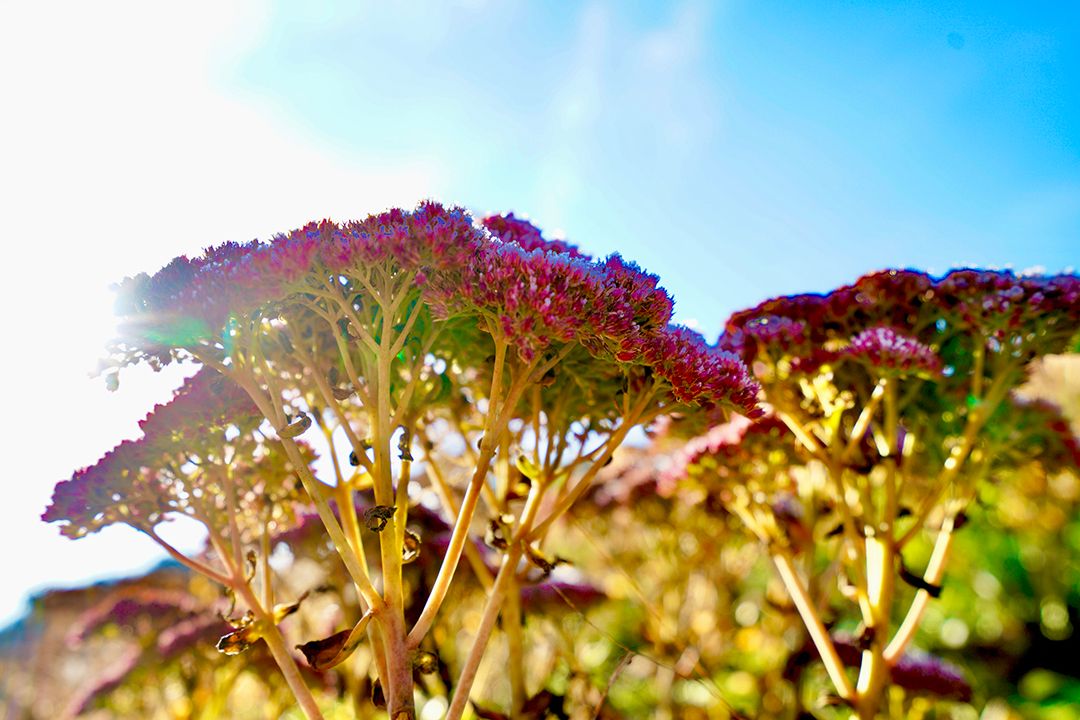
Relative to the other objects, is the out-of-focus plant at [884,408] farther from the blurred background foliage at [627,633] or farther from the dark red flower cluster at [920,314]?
the blurred background foliage at [627,633]

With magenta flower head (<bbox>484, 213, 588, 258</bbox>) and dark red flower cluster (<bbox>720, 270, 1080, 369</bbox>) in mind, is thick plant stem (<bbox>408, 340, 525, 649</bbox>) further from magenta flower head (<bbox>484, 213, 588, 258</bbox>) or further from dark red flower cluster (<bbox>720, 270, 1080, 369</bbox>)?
dark red flower cluster (<bbox>720, 270, 1080, 369</bbox>)

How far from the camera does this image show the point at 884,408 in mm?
3271

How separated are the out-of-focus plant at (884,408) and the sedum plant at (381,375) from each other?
0.64m

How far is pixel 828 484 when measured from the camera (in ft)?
12.0

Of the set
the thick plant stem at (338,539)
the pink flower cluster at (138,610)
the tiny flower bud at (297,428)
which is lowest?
the thick plant stem at (338,539)

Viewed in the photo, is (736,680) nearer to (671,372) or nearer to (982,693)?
(982,693)

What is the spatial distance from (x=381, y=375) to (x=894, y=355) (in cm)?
183

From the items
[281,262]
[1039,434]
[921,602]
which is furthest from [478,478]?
[1039,434]

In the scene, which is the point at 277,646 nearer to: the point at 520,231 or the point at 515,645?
the point at 515,645

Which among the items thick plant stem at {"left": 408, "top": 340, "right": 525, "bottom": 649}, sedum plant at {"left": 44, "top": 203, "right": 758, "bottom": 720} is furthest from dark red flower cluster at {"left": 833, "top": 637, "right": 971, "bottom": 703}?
thick plant stem at {"left": 408, "top": 340, "right": 525, "bottom": 649}

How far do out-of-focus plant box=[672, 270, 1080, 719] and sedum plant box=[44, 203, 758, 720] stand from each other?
635mm

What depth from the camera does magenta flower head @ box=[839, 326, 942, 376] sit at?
2.71 m

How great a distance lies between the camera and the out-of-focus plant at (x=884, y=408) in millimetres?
2885

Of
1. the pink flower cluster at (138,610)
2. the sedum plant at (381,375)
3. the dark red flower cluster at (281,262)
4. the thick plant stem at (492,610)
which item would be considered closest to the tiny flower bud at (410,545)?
the sedum plant at (381,375)
